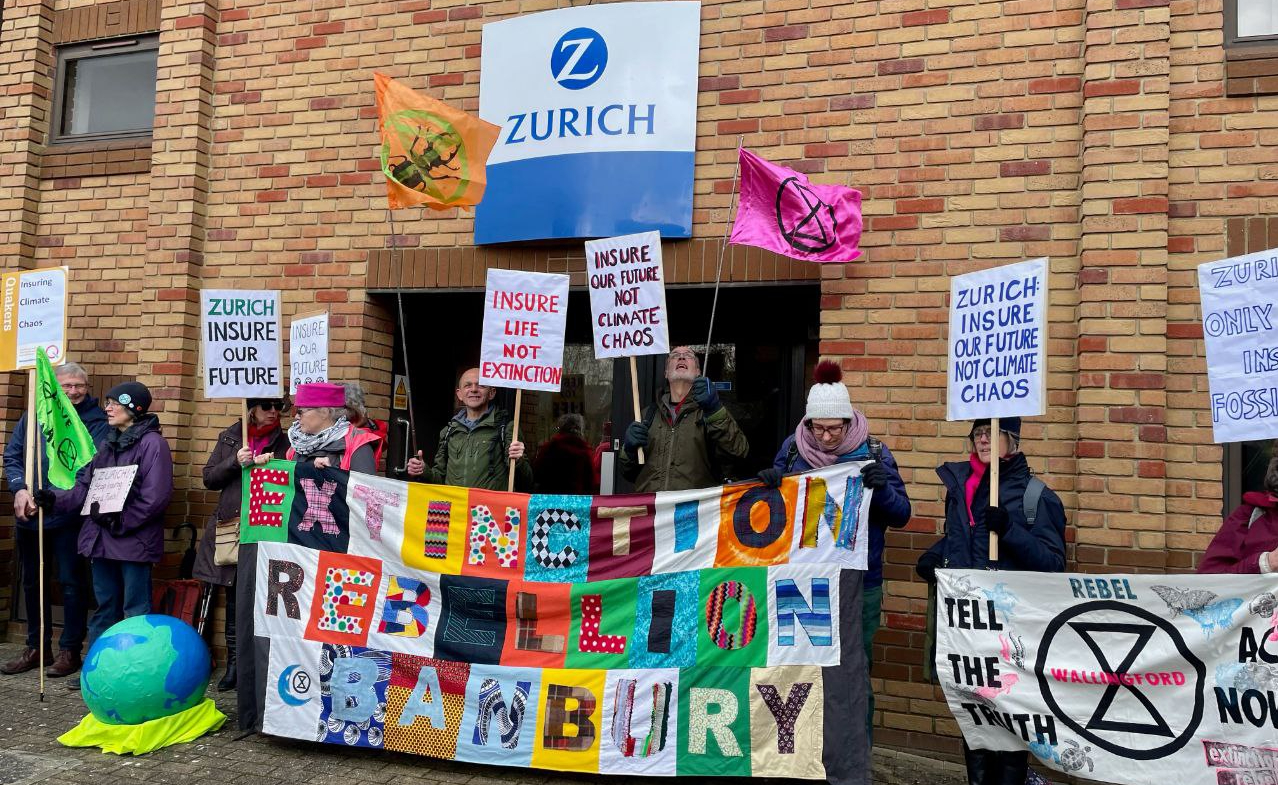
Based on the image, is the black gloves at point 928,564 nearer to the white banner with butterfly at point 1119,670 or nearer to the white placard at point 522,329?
the white banner with butterfly at point 1119,670

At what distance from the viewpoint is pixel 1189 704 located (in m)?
3.79

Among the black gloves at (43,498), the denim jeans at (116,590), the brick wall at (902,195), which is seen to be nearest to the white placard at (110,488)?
the black gloves at (43,498)

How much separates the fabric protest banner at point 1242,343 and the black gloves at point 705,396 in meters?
2.27

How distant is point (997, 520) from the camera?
4102 millimetres

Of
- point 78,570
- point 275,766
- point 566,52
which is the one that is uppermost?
point 566,52

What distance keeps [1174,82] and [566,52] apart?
3.45 m

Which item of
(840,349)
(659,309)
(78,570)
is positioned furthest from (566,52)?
(78,570)

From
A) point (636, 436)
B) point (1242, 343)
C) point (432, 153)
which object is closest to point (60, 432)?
point (432, 153)

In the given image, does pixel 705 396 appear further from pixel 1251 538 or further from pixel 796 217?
pixel 1251 538

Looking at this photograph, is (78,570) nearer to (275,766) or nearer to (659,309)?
(275,766)

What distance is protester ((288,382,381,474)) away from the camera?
5.46 metres

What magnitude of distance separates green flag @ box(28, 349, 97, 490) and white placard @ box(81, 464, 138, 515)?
0.28m

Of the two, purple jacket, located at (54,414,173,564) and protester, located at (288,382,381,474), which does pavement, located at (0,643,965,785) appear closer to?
purple jacket, located at (54,414,173,564)

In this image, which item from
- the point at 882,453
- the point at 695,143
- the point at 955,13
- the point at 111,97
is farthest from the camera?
the point at 111,97
